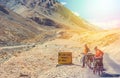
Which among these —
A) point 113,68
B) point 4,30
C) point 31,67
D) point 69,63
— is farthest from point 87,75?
point 4,30

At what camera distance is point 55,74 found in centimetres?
2584

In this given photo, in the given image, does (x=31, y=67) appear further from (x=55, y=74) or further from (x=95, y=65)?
(x=95, y=65)

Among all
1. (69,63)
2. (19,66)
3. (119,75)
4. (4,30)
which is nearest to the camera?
(119,75)

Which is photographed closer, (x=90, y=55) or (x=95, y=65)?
(x=95, y=65)

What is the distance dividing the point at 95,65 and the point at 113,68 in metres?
4.00

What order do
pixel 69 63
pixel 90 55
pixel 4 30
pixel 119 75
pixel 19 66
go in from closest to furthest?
pixel 119 75 < pixel 90 55 < pixel 69 63 < pixel 19 66 < pixel 4 30

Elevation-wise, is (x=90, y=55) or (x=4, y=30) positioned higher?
(x=4, y=30)

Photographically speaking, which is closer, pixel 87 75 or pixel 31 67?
pixel 87 75

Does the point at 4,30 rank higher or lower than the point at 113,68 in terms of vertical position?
higher

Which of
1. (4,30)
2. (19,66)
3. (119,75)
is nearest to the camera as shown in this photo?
(119,75)

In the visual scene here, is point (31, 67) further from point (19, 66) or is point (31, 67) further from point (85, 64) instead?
point (85, 64)

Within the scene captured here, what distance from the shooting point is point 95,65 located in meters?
25.0

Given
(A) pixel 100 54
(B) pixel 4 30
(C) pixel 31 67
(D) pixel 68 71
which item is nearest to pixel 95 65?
(A) pixel 100 54

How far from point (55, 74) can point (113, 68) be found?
17.7 feet
